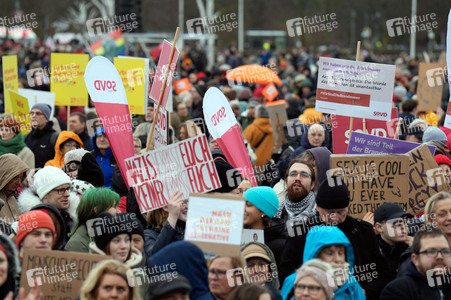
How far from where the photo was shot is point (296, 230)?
6477 mm

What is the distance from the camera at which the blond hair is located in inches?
194

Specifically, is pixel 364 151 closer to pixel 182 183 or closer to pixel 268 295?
pixel 182 183

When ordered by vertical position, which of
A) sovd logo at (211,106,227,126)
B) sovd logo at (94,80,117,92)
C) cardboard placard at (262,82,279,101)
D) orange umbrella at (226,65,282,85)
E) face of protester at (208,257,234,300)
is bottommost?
cardboard placard at (262,82,279,101)

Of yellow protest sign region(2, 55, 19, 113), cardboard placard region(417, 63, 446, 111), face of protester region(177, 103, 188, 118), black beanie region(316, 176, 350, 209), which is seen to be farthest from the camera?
face of protester region(177, 103, 188, 118)

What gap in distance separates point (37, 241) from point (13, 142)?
4.18 metres

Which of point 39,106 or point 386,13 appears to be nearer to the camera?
point 39,106

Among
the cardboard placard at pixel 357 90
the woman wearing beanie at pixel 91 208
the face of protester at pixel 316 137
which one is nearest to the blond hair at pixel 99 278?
the woman wearing beanie at pixel 91 208

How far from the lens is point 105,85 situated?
836 centimetres

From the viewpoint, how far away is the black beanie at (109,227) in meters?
5.75

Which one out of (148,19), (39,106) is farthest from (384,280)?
(148,19)

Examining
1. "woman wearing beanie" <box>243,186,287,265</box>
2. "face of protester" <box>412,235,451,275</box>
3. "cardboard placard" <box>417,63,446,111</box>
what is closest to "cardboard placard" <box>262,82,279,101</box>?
"cardboard placard" <box>417,63,446,111</box>

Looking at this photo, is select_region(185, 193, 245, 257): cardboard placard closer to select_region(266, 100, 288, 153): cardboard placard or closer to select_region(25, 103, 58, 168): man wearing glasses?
select_region(25, 103, 58, 168): man wearing glasses

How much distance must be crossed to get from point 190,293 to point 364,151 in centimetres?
359

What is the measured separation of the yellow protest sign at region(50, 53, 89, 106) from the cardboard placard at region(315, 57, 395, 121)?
4145 millimetres
